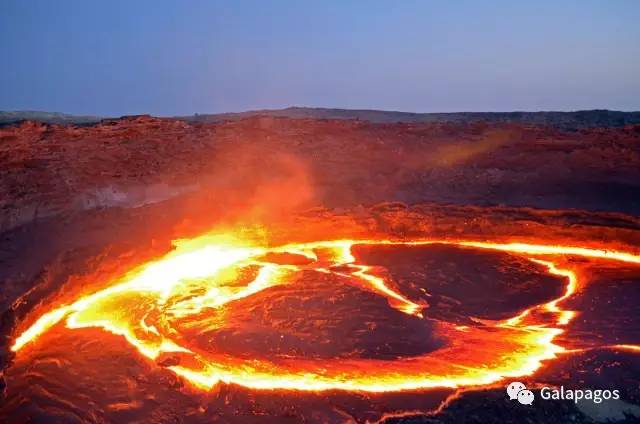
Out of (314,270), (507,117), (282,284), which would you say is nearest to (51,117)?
(282,284)

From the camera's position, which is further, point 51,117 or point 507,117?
point 507,117

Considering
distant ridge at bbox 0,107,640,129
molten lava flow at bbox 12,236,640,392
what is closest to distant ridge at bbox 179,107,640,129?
distant ridge at bbox 0,107,640,129

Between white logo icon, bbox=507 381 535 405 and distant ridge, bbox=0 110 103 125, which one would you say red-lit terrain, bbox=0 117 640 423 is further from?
distant ridge, bbox=0 110 103 125

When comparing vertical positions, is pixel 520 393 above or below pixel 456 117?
below

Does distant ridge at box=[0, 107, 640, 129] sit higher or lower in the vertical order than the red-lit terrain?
higher

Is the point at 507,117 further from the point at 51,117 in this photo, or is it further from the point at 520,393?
the point at 51,117

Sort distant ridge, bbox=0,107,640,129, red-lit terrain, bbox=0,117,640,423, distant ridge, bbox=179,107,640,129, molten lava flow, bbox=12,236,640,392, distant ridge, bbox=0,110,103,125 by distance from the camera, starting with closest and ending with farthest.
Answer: red-lit terrain, bbox=0,117,640,423, molten lava flow, bbox=12,236,640,392, distant ridge, bbox=0,110,103,125, distant ridge, bbox=0,107,640,129, distant ridge, bbox=179,107,640,129

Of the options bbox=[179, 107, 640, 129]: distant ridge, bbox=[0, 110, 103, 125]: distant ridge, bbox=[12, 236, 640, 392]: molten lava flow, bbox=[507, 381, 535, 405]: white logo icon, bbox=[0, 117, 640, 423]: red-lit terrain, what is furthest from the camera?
bbox=[179, 107, 640, 129]: distant ridge

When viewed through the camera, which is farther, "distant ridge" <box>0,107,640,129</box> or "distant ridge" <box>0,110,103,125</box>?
"distant ridge" <box>0,107,640,129</box>
